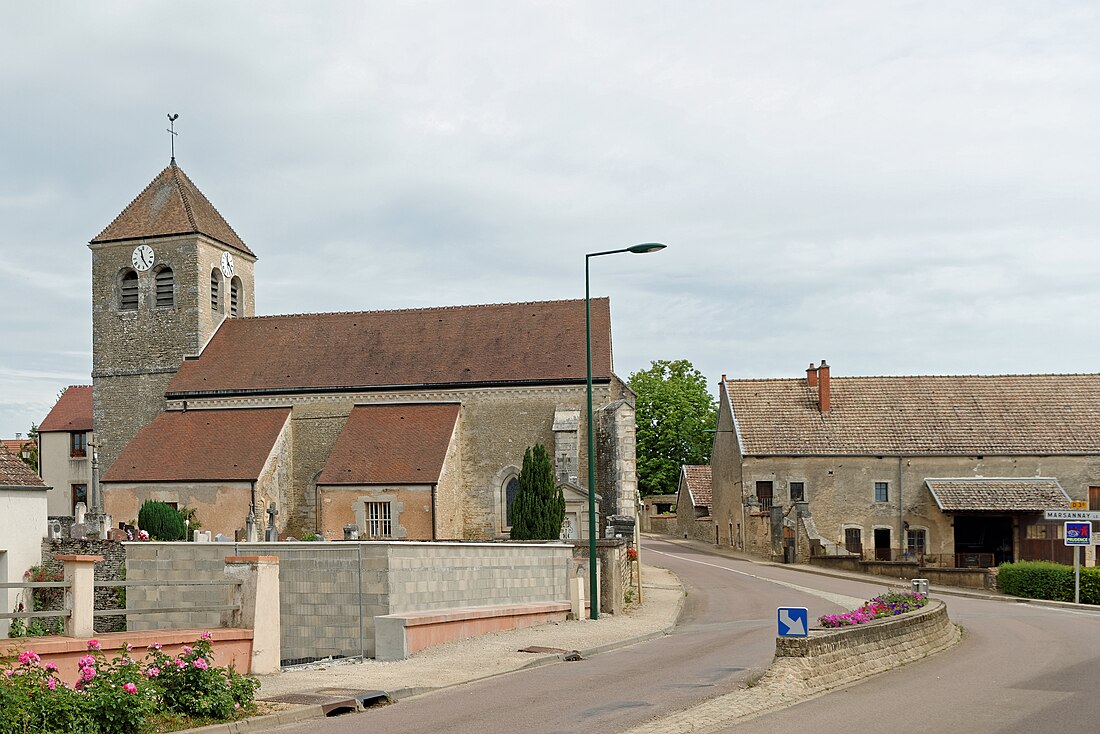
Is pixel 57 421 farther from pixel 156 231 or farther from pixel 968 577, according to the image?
pixel 968 577

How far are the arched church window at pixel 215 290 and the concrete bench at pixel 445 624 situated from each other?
2655 cm

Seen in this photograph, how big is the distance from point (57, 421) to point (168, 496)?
75.6ft

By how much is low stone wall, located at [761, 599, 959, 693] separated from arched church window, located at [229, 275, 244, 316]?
115 ft

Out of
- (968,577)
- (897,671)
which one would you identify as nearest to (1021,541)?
(968,577)

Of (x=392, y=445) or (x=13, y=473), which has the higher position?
(x=392, y=445)

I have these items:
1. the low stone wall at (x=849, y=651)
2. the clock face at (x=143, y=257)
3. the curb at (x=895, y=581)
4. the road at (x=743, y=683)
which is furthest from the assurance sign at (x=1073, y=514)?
the clock face at (x=143, y=257)

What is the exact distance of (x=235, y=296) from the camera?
4659 cm

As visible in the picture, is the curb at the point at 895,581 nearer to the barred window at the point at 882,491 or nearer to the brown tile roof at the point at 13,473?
the barred window at the point at 882,491

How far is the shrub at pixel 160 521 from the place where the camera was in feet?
114

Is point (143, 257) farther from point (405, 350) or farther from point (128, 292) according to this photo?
point (405, 350)

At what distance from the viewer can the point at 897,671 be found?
589 inches

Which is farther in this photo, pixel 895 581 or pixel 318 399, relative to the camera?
pixel 318 399

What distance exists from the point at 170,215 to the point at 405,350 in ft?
36.2

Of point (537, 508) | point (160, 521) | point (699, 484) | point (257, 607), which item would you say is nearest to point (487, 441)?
point (537, 508)
